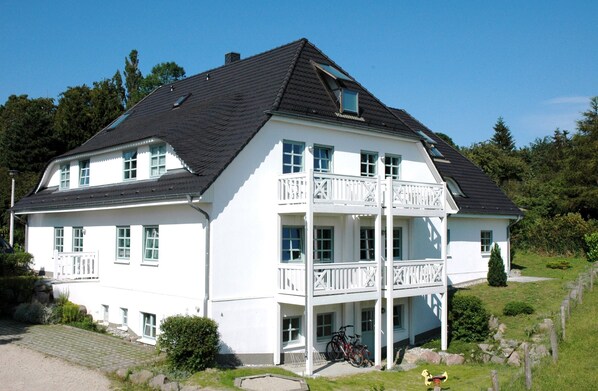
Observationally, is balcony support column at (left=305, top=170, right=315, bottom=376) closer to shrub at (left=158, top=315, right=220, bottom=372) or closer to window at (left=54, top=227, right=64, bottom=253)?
shrub at (left=158, top=315, right=220, bottom=372)

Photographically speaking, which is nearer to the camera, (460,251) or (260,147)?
(260,147)

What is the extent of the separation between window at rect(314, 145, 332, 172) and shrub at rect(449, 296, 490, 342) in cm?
663

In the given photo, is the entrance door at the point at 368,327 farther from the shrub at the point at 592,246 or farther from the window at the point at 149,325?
the shrub at the point at 592,246

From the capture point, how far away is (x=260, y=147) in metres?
17.0

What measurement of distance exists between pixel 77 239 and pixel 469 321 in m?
14.3

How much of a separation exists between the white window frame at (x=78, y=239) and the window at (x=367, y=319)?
34.4 ft

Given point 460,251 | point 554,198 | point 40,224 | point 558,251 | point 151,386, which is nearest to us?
point 151,386

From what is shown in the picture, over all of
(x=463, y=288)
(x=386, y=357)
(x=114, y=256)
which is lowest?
(x=386, y=357)

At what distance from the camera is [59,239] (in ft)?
76.4

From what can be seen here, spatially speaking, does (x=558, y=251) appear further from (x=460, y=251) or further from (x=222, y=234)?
(x=222, y=234)

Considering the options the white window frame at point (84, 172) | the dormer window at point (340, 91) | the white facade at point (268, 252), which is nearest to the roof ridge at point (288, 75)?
the white facade at point (268, 252)

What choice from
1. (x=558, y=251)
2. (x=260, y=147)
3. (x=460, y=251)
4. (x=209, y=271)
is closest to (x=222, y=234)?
(x=209, y=271)

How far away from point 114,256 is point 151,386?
297 inches

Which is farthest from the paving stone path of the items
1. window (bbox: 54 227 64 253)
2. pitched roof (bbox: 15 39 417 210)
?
window (bbox: 54 227 64 253)
